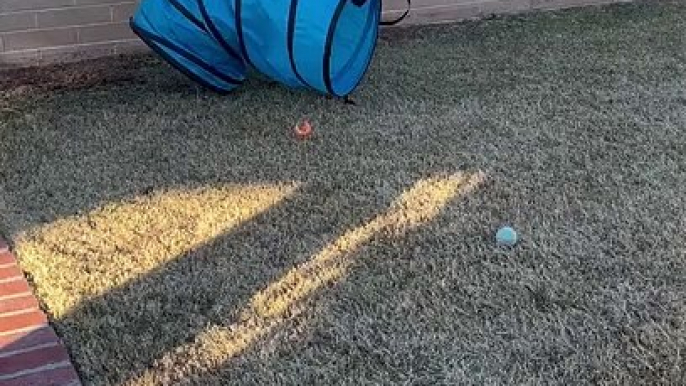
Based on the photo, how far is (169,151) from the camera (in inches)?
143

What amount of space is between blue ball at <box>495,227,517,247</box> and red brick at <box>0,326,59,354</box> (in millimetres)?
1236

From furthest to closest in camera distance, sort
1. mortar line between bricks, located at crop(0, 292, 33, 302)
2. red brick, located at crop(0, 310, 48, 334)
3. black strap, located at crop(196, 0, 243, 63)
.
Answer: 1. black strap, located at crop(196, 0, 243, 63)
2. mortar line between bricks, located at crop(0, 292, 33, 302)
3. red brick, located at crop(0, 310, 48, 334)

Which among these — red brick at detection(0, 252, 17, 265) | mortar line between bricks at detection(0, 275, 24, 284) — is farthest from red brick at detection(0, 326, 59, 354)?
red brick at detection(0, 252, 17, 265)

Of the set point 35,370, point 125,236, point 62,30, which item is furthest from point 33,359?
point 62,30

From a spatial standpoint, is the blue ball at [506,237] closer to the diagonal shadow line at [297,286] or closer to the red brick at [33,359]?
the diagonal shadow line at [297,286]

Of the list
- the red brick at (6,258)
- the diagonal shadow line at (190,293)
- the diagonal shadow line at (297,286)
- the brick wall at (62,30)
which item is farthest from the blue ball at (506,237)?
the brick wall at (62,30)

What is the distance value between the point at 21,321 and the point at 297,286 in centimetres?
70

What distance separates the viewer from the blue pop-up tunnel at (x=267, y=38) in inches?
149

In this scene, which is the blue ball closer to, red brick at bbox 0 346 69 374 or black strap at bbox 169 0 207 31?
red brick at bbox 0 346 69 374

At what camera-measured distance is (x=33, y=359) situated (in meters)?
2.53

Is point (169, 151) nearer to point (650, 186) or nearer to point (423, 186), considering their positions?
point (423, 186)

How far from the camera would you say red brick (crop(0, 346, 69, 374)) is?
2.50 metres

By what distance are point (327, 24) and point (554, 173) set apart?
954 mm

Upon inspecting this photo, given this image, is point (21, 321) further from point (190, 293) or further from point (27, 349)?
point (190, 293)
